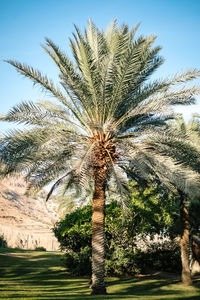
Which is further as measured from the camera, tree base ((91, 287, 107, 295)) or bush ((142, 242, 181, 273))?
bush ((142, 242, 181, 273))

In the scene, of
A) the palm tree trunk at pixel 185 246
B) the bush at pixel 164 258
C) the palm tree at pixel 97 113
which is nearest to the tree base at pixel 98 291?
the palm tree at pixel 97 113

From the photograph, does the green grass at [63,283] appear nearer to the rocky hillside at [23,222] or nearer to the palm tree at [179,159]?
the rocky hillside at [23,222]

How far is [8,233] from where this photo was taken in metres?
31.9

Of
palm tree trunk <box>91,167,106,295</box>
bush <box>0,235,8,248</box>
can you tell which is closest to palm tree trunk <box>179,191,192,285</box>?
palm tree trunk <box>91,167,106,295</box>

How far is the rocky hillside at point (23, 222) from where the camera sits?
31.5 meters

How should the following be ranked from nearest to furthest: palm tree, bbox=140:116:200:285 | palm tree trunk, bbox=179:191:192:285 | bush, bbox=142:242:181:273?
palm tree, bbox=140:116:200:285
palm tree trunk, bbox=179:191:192:285
bush, bbox=142:242:181:273

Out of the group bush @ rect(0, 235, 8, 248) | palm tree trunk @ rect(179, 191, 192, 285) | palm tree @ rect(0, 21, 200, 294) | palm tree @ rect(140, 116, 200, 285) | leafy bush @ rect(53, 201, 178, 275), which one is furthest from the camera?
bush @ rect(0, 235, 8, 248)

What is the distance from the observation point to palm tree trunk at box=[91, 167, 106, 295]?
32.3ft

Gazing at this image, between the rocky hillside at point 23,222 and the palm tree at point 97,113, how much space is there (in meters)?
10.0

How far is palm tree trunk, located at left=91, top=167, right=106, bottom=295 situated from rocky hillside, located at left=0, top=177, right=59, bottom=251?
9.87 meters

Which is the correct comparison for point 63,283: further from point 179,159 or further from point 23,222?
point 23,222

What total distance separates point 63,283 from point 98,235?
13.4 ft

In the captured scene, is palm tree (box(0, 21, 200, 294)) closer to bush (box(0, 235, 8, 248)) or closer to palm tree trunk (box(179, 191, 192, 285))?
palm tree trunk (box(179, 191, 192, 285))

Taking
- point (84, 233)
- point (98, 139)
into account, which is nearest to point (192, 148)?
point (98, 139)
